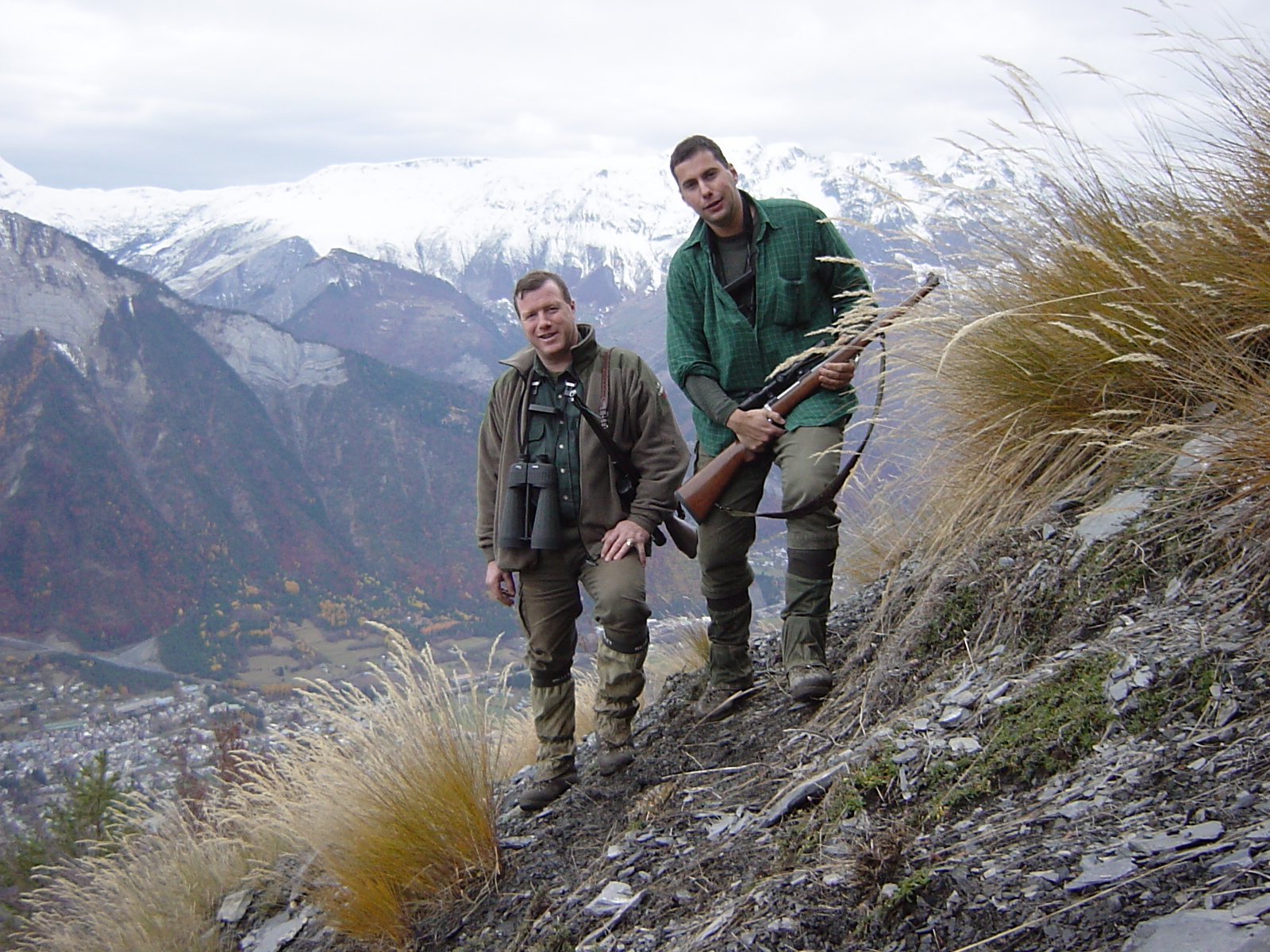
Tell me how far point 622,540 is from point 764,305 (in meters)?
1.23

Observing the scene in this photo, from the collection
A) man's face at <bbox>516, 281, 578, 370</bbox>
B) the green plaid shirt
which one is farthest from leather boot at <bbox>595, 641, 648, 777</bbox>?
man's face at <bbox>516, 281, 578, 370</bbox>

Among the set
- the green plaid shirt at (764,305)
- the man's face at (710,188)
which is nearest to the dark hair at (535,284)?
the green plaid shirt at (764,305)

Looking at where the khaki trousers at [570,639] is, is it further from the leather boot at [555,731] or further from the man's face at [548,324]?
the man's face at [548,324]

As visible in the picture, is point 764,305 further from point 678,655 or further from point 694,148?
point 678,655

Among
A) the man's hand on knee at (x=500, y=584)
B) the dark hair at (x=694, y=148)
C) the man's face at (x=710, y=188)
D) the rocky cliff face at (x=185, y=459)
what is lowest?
the rocky cliff face at (x=185, y=459)

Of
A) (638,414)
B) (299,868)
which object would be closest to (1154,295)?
(638,414)

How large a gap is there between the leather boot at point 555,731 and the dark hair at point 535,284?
1733 mm

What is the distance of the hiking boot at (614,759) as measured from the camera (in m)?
4.02

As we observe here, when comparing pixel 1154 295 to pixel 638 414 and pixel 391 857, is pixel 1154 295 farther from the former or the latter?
pixel 391 857

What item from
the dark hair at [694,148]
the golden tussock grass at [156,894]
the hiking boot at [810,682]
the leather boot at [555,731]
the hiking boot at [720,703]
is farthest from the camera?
the golden tussock grass at [156,894]

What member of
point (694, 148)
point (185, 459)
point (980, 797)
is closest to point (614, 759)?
point (980, 797)

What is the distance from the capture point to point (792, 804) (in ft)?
9.27

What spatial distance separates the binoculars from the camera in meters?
3.99

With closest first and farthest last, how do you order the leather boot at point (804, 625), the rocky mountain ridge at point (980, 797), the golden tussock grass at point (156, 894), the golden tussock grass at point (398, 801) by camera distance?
the rocky mountain ridge at point (980, 797)
the golden tussock grass at point (398, 801)
the leather boot at point (804, 625)
the golden tussock grass at point (156, 894)
